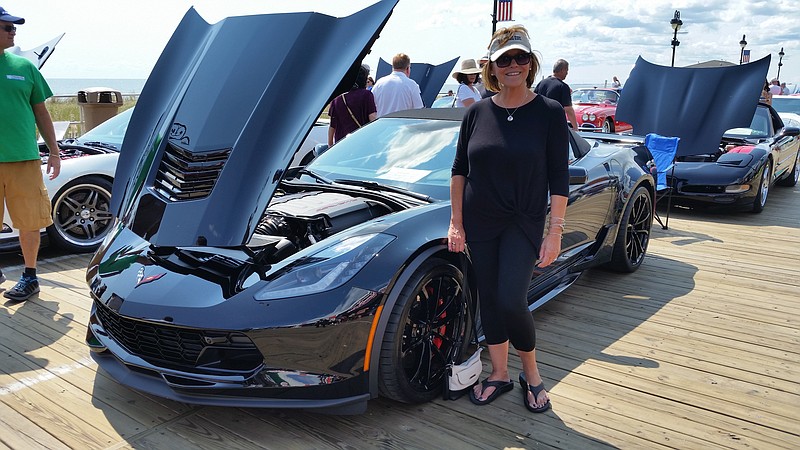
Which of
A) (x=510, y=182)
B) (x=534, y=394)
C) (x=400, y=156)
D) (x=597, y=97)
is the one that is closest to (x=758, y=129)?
(x=400, y=156)

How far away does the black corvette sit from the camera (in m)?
2.51

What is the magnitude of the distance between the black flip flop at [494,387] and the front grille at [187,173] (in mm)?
1548

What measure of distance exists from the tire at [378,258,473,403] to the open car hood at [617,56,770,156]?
19.5ft

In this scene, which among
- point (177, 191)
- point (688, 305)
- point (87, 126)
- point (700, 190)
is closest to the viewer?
point (177, 191)

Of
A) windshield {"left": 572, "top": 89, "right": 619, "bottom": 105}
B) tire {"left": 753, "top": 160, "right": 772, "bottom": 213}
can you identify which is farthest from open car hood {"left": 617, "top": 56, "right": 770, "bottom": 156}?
windshield {"left": 572, "top": 89, "right": 619, "bottom": 105}

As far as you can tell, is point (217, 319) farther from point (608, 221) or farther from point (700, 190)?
point (700, 190)

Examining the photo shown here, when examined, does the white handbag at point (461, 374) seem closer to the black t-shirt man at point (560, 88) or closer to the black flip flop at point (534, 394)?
the black flip flop at point (534, 394)

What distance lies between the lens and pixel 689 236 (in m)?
6.69

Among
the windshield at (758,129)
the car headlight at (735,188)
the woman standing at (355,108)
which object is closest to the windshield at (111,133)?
the woman standing at (355,108)

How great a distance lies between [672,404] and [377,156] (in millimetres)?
2147

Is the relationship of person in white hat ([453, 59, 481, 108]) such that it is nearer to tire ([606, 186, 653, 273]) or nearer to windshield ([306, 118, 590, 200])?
tire ([606, 186, 653, 273])

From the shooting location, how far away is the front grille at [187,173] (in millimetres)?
2865

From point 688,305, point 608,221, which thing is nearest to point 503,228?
point 608,221

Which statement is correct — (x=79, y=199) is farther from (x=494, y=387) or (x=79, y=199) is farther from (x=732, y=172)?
(x=732, y=172)
